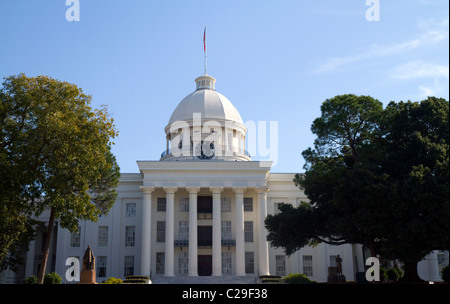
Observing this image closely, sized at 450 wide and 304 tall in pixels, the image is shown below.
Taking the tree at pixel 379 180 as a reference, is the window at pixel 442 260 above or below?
below

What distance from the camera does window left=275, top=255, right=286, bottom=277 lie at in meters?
44.5

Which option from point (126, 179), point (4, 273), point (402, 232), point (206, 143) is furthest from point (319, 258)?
point (4, 273)

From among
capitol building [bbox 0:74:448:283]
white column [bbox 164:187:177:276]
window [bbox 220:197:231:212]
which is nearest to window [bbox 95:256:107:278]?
capitol building [bbox 0:74:448:283]

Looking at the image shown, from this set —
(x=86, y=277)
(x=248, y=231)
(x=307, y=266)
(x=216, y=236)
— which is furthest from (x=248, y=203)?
(x=86, y=277)

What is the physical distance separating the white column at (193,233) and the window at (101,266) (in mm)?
8465

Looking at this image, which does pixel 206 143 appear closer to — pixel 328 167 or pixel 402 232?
pixel 328 167

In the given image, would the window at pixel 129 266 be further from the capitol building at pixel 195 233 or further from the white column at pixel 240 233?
the white column at pixel 240 233

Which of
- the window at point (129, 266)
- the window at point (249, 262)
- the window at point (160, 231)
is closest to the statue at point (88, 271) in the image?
the window at point (160, 231)

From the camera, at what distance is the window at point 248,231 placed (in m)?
43.7

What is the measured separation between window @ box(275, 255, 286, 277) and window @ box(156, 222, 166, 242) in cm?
1056

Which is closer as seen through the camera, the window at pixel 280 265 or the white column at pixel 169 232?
the white column at pixel 169 232

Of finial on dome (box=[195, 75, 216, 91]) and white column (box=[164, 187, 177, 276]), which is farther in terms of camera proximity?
finial on dome (box=[195, 75, 216, 91])

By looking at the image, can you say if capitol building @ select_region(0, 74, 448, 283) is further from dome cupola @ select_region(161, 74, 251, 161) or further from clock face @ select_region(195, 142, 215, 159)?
dome cupola @ select_region(161, 74, 251, 161)
